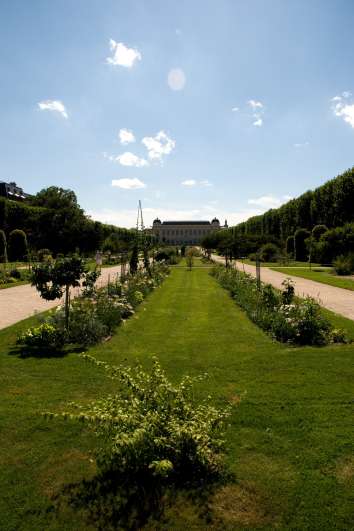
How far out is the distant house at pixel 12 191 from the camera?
61625 mm

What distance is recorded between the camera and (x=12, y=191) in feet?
214

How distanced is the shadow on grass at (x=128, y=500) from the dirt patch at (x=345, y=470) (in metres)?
1.09

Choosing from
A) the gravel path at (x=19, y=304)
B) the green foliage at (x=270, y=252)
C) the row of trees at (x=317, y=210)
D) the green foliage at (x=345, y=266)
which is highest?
the row of trees at (x=317, y=210)

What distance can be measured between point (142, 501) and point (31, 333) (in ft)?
18.2

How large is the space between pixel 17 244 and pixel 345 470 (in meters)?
31.1

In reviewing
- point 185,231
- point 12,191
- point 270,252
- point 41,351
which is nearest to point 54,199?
point 12,191

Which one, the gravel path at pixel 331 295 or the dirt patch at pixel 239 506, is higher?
the gravel path at pixel 331 295

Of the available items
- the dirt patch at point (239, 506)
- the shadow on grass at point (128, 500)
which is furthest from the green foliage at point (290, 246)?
the shadow on grass at point (128, 500)

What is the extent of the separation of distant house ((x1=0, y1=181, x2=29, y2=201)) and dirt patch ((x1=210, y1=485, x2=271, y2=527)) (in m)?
64.9

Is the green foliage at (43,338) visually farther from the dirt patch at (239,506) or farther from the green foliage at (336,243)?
the green foliage at (336,243)

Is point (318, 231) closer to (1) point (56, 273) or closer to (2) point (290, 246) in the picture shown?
(2) point (290, 246)

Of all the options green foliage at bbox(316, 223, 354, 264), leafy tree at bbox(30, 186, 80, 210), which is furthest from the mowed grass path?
leafy tree at bbox(30, 186, 80, 210)

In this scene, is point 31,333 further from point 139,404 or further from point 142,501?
point 142,501

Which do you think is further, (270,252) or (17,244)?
(270,252)
